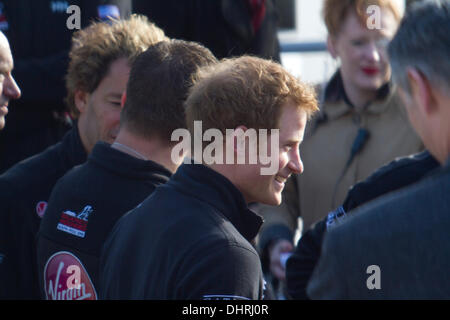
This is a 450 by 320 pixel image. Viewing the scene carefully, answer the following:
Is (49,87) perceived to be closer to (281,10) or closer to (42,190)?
(42,190)

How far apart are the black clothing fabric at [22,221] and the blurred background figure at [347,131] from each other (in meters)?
1.00

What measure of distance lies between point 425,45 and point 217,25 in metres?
2.27

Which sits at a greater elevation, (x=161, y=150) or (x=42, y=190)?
(x=161, y=150)

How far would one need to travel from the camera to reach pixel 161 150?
238 cm

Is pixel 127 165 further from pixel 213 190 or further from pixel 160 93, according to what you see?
pixel 213 190

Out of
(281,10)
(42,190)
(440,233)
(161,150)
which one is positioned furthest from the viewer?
(281,10)

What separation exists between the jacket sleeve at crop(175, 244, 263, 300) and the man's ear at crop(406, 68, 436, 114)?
0.57m

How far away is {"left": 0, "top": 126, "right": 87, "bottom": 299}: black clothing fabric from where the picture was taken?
271 centimetres

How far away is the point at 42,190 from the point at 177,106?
2.52 feet

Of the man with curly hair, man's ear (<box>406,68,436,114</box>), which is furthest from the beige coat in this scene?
man's ear (<box>406,68,436,114</box>)

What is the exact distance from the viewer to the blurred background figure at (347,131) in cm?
324

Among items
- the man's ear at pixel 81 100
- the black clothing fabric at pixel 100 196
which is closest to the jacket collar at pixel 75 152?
the man's ear at pixel 81 100

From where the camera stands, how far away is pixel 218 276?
1769 mm
